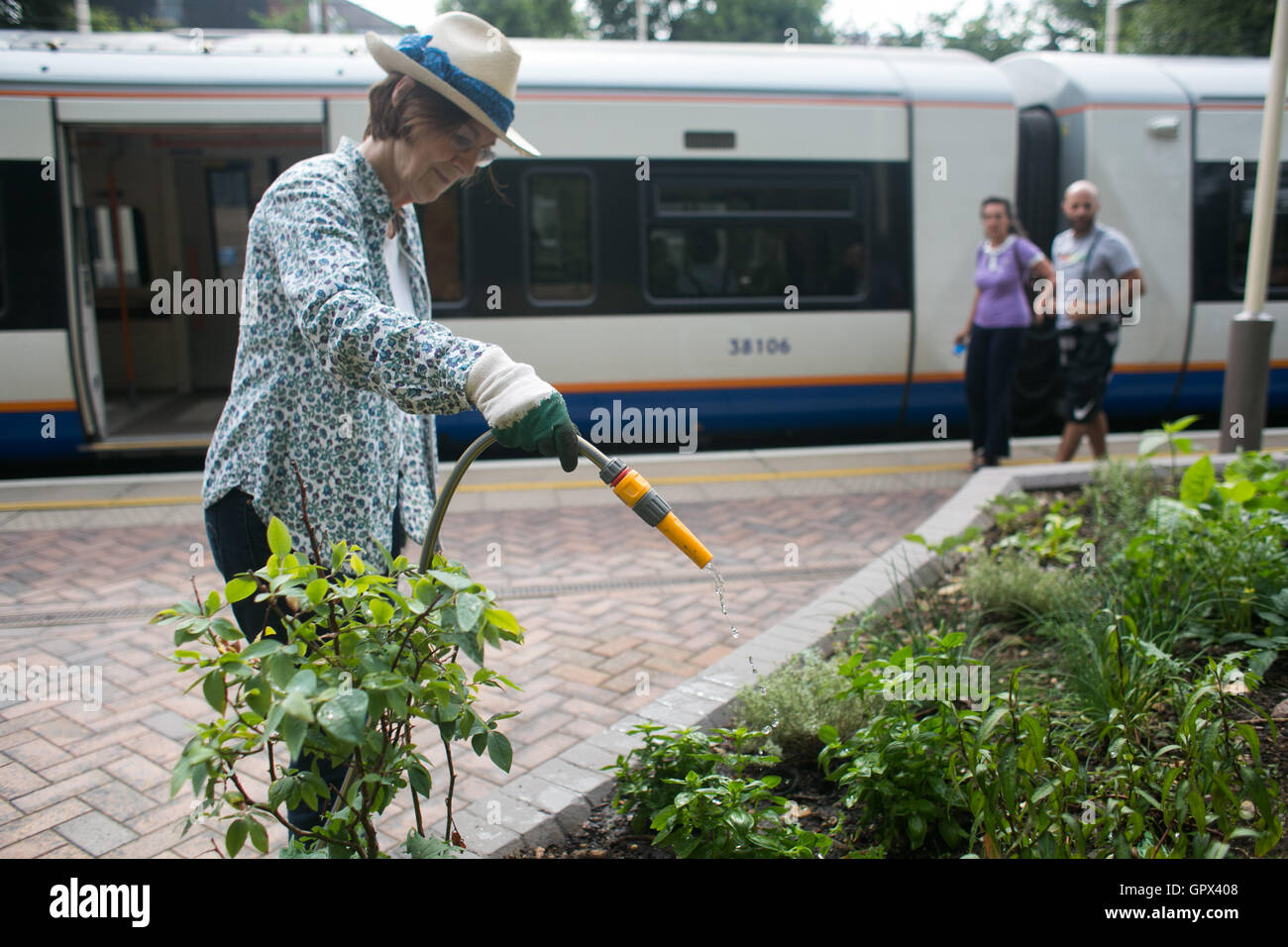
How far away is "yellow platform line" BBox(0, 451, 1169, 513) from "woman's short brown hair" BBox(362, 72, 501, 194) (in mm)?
4728

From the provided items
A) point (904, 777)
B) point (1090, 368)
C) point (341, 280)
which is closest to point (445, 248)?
point (1090, 368)

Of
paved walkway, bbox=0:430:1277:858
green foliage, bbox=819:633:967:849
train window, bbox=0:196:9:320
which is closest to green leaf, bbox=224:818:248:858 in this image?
green foliage, bbox=819:633:967:849

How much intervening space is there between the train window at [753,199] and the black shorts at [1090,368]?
226 cm

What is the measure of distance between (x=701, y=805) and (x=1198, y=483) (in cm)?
274

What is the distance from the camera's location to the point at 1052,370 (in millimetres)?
9039

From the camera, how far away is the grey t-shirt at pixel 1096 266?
6578mm

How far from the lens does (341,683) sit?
1349mm

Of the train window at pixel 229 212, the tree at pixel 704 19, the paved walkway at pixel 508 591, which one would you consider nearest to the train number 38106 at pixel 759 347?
the paved walkway at pixel 508 591

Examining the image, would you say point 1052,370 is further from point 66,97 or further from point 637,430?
Result: point 66,97

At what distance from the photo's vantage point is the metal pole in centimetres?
588

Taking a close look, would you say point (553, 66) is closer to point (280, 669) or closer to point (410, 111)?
point (410, 111)

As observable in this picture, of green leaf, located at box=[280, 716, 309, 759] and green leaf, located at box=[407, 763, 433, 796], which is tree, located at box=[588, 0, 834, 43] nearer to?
green leaf, located at box=[407, 763, 433, 796]

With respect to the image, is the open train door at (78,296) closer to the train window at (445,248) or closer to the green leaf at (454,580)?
the train window at (445,248)
